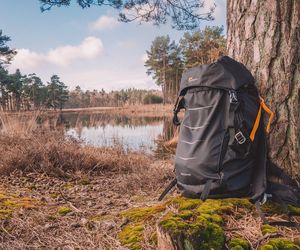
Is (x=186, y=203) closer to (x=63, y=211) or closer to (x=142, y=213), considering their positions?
(x=142, y=213)

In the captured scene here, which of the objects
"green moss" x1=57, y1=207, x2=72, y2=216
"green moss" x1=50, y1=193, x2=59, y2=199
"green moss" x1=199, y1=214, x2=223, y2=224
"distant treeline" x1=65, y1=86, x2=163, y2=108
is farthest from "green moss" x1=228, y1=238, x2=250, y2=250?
"distant treeline" x1=65, y1=86, x2=163, y2=108

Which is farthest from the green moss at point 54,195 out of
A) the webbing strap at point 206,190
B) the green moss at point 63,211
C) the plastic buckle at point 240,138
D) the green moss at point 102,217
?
the plastic buckle at point 240,138

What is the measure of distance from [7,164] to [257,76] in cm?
271

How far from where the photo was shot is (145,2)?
4.35 meters

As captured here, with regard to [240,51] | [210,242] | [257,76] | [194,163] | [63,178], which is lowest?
[63,178]

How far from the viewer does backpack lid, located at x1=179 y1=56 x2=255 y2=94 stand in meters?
1.66

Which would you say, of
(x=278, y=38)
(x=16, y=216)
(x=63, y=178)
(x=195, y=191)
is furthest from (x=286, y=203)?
(x=63, y=178)

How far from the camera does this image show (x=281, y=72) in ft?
6.07

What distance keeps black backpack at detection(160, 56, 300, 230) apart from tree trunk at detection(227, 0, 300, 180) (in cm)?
15

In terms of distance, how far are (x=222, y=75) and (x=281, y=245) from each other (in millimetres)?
877

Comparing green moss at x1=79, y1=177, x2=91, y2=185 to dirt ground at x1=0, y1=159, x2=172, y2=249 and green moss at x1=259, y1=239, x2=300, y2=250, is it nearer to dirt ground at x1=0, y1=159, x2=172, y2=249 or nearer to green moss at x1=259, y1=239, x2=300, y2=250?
dirt ground at x1=0, y1=159, x2=172, y2=249

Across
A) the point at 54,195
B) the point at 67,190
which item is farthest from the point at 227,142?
the point at 67,190

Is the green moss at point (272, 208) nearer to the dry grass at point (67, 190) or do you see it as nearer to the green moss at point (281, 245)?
the green moss at point (281, 245)

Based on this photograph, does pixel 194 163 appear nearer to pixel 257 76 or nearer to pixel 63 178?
pixel 257 76
